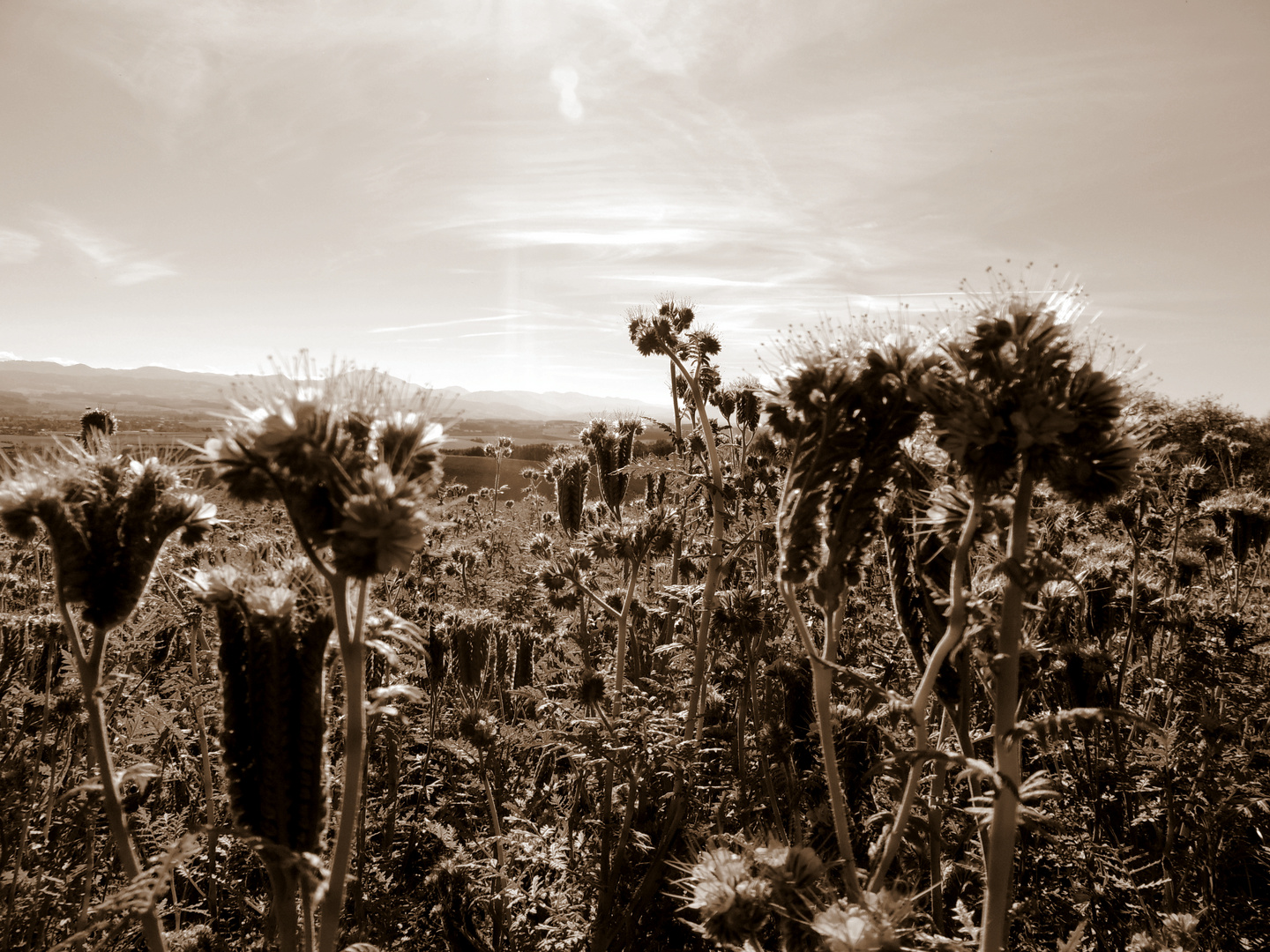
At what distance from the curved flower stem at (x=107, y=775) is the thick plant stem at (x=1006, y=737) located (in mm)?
2757

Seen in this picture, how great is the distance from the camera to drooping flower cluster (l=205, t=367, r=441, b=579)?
1.91 m

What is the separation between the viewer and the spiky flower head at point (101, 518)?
2.39 meters

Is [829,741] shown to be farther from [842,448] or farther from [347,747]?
[347,747]

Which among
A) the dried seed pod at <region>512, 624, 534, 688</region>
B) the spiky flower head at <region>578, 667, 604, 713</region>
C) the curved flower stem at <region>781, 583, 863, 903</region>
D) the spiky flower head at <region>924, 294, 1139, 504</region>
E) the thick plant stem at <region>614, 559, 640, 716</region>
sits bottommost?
the dried seed pod at <region>512, 624, 534, 688</region>

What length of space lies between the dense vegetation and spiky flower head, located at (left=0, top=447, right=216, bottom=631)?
14 millimetres

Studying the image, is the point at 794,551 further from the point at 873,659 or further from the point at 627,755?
the point at 873,659

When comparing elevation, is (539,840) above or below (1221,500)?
below

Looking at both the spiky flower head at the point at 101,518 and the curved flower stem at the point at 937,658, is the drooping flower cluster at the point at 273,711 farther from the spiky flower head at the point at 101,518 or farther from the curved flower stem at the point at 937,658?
the curved flower stem at the point at 937,658

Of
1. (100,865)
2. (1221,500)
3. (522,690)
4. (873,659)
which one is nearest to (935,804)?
(873,659)

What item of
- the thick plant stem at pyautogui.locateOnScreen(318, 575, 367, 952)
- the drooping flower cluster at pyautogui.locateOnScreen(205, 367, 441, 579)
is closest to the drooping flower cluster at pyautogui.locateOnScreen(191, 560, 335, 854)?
the thick plant stem at pyautogui.locateOnScreen(318, 575, 367, 952)

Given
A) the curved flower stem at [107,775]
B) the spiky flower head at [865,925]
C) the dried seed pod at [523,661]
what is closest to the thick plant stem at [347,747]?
the curved flower stem at [107,775]

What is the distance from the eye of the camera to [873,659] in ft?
17.7

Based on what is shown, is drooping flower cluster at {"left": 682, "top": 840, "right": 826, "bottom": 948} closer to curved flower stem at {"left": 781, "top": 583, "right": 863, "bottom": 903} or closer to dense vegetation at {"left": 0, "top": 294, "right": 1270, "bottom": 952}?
dense vegetation at {"left": 0, "top": 294, "right": 1270, "bottom": 952}

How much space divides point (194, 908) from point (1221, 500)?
10224 millimetres
